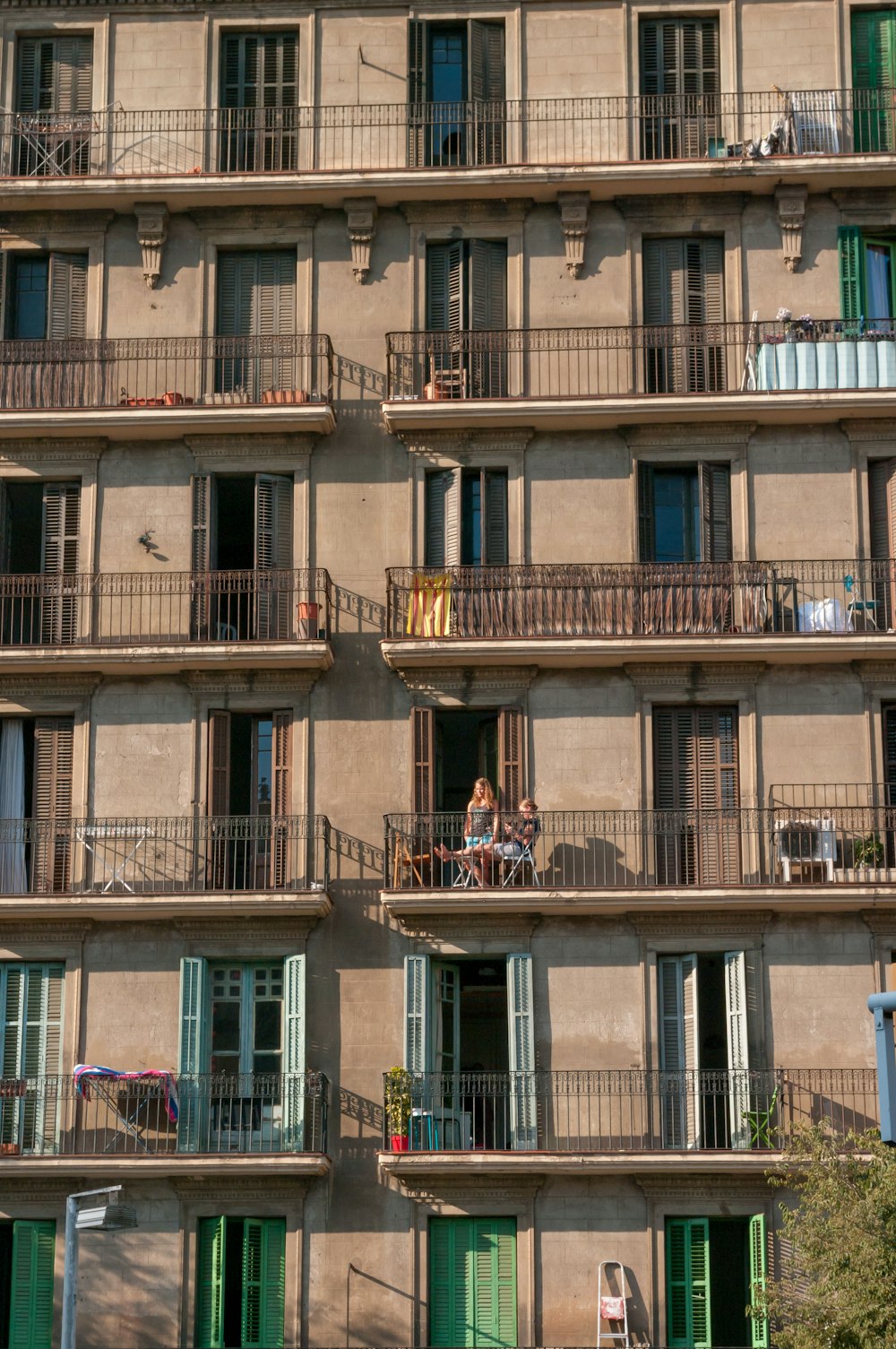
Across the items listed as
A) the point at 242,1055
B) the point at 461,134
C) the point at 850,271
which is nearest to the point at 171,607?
the point at 242,1055

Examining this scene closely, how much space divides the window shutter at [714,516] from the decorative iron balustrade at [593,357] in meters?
1.47

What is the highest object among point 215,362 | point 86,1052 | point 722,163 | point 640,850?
point 722,163

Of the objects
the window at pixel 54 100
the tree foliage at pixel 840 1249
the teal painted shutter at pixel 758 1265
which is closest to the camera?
the tree foliage at pixel 840 1249

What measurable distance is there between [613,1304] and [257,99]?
802 inches

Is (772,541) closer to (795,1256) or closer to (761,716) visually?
(761,716)

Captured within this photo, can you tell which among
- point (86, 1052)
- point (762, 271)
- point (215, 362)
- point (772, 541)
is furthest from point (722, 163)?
point (86, 1052)

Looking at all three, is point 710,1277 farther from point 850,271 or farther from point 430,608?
point 850,271

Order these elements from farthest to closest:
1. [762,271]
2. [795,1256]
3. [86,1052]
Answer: [762,271], [86,1052], [795,1256]

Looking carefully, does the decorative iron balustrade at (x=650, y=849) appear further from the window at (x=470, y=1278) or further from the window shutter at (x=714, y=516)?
the window at (x=470, y=1278)

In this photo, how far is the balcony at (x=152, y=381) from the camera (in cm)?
4056

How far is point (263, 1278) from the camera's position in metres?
37.8

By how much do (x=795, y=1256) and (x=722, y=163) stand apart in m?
17.1

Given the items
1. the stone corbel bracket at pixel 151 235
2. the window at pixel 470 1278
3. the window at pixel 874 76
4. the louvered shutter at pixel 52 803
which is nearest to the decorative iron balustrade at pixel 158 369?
the stone corbel bracket at pixel 151 235

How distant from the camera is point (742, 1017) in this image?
125 ft
